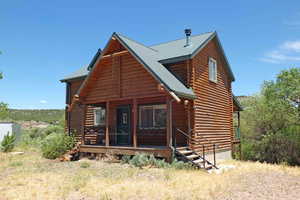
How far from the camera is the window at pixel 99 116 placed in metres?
17.9

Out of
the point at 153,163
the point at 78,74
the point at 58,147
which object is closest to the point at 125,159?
the point at 153,163

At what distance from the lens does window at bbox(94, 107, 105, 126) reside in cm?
1794

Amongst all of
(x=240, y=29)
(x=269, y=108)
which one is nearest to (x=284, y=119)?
(x=269, y=108)

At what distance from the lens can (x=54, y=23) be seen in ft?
52.6

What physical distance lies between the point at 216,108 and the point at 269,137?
342cm

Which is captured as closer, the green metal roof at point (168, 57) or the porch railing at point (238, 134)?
the green metal roof at point (168, 57)

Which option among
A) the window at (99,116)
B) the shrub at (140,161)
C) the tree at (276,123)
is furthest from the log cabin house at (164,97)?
the tree at (276,123)

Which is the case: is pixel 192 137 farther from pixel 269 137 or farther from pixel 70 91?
pixel 70 91

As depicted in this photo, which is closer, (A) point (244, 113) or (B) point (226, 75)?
(B) point (226, 75)

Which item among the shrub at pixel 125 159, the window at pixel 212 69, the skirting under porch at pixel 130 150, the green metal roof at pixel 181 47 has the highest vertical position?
the green metal roof at pixel 181 47

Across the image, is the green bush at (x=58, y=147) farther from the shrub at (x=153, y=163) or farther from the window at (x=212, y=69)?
the window at (x=212, y=69)

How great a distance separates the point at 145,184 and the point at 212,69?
31.9 ft

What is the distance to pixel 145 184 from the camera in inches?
322

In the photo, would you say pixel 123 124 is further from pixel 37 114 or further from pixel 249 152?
pixel 37 114
